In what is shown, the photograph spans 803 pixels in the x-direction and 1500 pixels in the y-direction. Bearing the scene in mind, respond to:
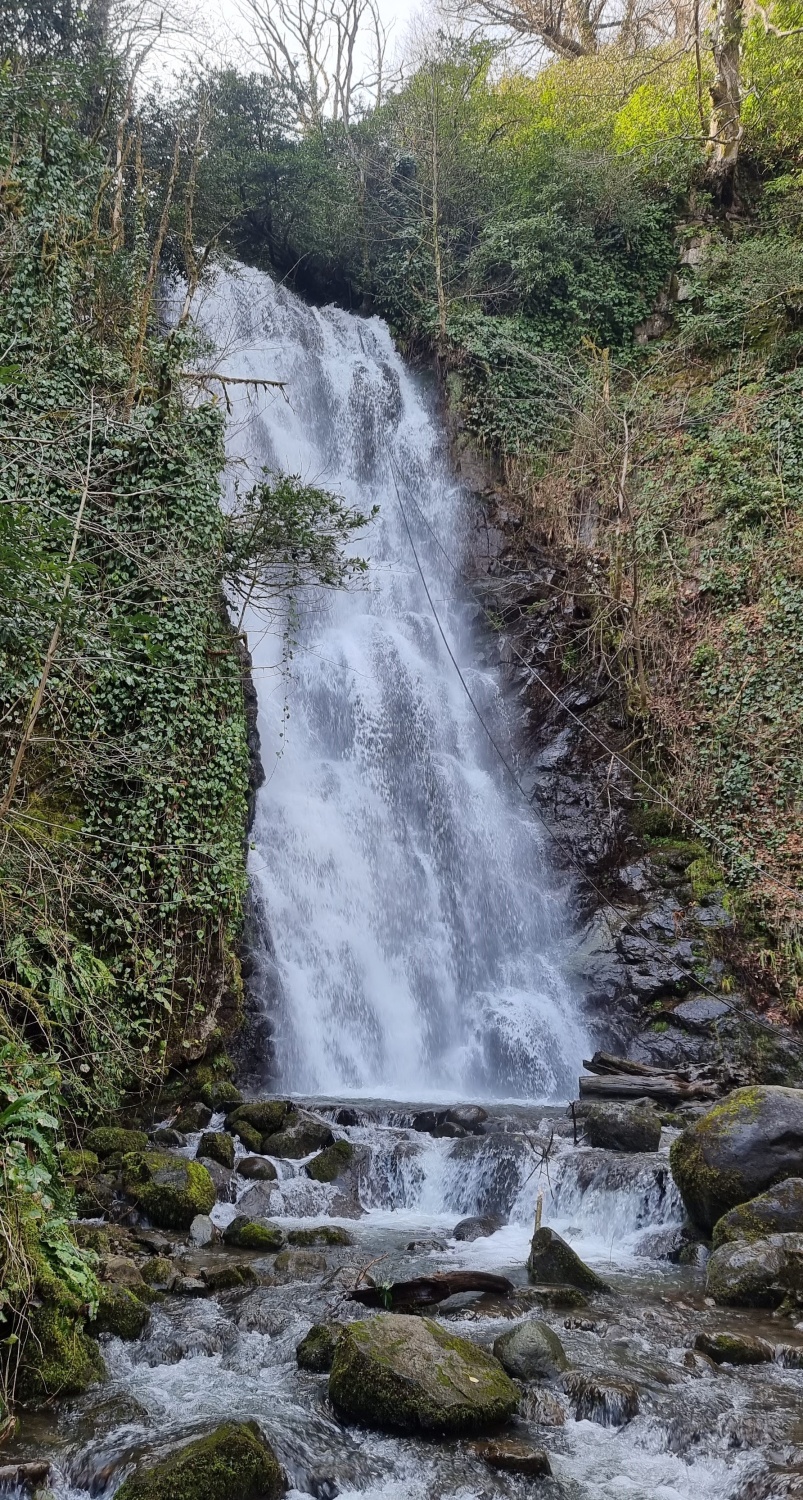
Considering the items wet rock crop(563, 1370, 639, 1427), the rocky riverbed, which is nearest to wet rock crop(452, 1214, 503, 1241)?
the rocky riverbed

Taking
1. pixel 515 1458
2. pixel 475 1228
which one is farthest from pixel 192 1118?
pixel 515 1458

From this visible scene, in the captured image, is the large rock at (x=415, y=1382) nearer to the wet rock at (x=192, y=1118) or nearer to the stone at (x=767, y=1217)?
the stone at (x=767, y=1217)

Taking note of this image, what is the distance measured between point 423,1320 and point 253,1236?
2.23 meters

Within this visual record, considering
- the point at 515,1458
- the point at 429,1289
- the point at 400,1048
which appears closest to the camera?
the point at 515,1458

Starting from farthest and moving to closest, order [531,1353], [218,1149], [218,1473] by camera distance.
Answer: [218,1149], [531,1353], [218,1473]

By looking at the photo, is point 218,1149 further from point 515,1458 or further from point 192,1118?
point 515,1458

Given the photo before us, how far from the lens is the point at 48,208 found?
11.3 meters

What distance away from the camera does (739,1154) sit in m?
6.82

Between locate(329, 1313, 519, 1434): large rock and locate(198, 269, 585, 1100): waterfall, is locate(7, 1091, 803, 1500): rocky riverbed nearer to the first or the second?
locate(329, 1313, 519, 1434): large rock

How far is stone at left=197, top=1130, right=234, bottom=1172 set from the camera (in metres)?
7.79

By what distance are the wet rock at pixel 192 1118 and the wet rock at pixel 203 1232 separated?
1636mm

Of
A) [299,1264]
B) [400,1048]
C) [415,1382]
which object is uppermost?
[415,1382]

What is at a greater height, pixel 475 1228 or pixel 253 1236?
pixel 253 1236

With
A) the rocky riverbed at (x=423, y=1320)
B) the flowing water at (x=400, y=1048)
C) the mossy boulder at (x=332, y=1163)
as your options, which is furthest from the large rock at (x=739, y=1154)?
the mossy boulder at (x=332, y=1163)
